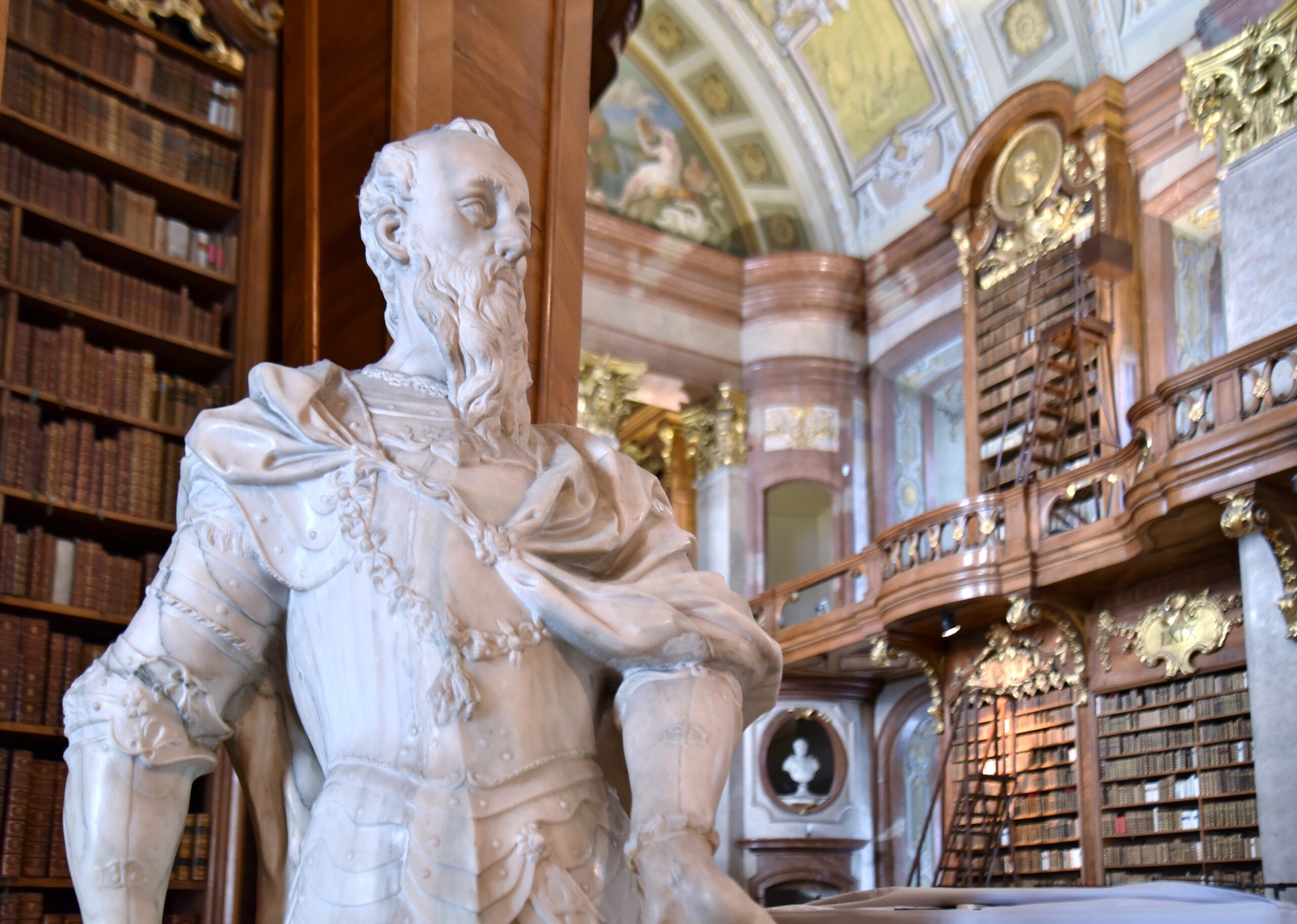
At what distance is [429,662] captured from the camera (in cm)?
154

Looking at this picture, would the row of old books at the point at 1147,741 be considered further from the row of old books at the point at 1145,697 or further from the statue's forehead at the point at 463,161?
the statue's forehead at the point at 463,161

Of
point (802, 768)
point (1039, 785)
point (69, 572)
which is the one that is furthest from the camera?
point (802, 768)

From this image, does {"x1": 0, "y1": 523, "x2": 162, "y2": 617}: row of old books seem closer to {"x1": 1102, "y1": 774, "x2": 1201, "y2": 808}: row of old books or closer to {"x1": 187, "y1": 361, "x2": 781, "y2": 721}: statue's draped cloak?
{"x1": 187, "y1": 361, "x2": 781, "y2": 721}: statue's draped cloak

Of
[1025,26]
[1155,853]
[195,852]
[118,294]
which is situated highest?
[1025,26]

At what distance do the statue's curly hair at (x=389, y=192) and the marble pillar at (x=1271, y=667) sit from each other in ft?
29.0

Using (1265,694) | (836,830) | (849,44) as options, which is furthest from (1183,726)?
(849,44)

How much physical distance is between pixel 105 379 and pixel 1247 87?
10.5m

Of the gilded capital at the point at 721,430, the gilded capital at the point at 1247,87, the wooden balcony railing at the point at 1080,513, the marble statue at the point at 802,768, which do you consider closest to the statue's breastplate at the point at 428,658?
the wooden balcony railing at the point at 1080,513

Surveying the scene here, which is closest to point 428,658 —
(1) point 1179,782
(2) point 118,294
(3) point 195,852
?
(3) point 195,852

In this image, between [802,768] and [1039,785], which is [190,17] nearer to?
[1039,785]

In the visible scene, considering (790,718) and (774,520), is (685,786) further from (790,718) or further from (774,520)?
(774,520)

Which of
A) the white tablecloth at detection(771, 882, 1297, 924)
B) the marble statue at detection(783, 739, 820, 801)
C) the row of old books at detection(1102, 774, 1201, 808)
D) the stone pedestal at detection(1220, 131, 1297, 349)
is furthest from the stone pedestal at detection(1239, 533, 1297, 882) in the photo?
the white tablecloth at detection(771, 882, 1297, 924)

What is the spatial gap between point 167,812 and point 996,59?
15531 millimetres

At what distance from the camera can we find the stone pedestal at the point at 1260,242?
1073 cm
